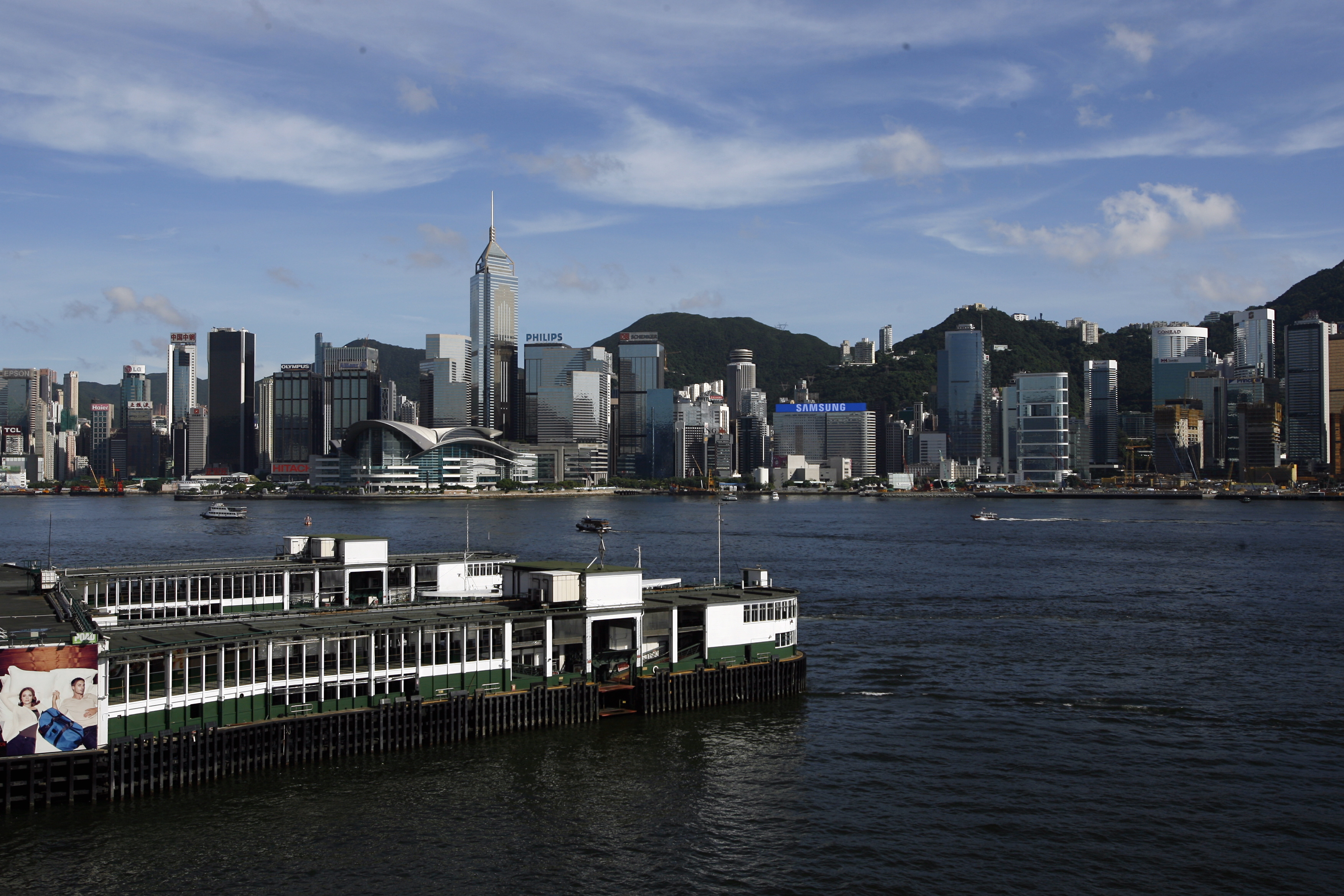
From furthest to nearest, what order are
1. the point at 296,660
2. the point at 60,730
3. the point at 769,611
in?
1. the point at 769,611
2. the point at 296,660
3. the point at 60,730

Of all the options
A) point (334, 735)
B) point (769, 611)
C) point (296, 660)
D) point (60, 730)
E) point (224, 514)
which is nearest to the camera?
point (60, 730)

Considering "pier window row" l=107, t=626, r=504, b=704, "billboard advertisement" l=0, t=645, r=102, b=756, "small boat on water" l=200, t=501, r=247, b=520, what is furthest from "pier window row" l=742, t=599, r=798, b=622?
"small boat on water" l=200, t=501, r=247, b=520

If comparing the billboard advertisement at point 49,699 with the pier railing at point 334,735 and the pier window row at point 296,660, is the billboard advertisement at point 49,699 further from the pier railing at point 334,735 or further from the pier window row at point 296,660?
the pier window row at point 296,660

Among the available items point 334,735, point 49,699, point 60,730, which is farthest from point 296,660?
point 49,699

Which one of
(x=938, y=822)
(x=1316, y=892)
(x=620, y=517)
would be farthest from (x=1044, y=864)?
(x=620, y=517)

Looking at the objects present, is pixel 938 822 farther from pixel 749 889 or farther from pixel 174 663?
pixel 174 663

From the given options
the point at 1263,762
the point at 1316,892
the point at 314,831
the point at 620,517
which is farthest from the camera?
the point at 620,517

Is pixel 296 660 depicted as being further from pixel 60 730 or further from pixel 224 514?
pixel 224 514
